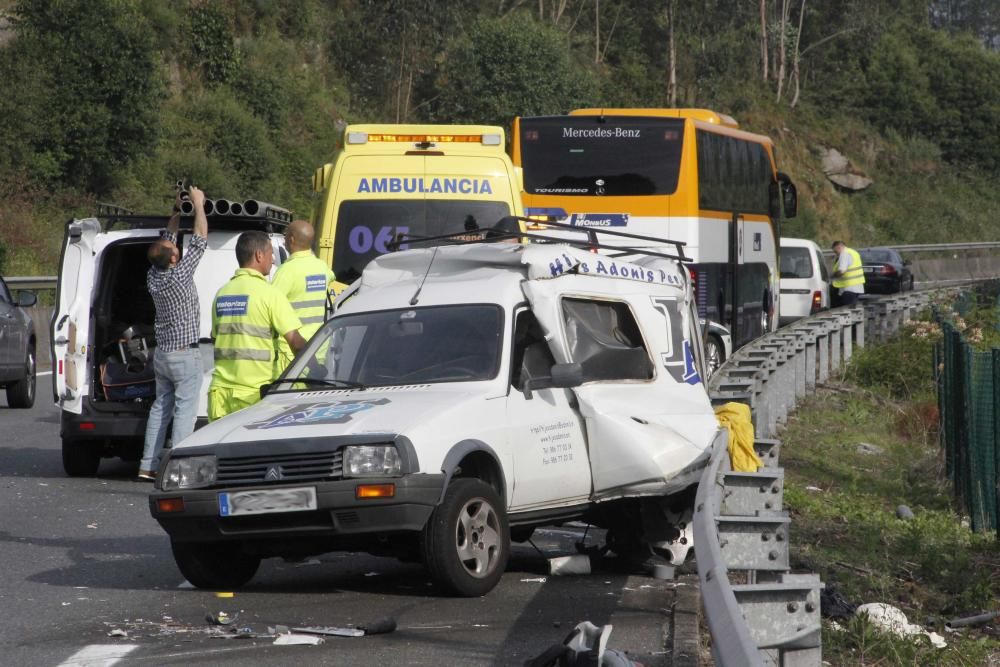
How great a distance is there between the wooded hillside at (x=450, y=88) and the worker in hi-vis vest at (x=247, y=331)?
81.3 ft

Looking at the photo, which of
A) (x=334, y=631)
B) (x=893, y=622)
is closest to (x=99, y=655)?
(x=334, y=631)

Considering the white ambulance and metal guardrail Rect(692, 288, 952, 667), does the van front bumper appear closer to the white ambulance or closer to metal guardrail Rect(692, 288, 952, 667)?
metal guardrail Rect(692, 288, 952, 667)

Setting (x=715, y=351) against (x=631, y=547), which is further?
(x=715, y=351)

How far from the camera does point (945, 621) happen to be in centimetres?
861

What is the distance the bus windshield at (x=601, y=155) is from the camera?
2033 cm

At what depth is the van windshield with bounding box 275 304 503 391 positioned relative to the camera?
864 centimetres

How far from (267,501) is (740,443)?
2.66 meters

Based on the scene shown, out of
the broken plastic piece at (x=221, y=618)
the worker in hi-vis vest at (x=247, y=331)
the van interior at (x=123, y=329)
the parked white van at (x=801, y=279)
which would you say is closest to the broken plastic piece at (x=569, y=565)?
the broken plastic piece at (x=221, y=618)

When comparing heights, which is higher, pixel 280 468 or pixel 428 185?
pixel 428 185

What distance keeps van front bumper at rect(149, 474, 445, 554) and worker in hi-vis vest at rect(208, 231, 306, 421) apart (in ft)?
6.08

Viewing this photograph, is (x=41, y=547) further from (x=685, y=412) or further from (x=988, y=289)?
(x=988, y=289)

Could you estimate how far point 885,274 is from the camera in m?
40.7

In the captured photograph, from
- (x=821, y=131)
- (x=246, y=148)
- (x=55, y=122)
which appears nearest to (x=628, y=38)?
(x=821, y=131)

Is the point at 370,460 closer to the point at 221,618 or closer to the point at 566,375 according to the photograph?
the point at 221,618
